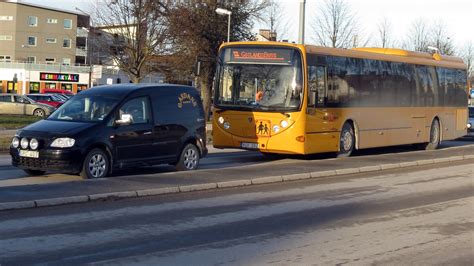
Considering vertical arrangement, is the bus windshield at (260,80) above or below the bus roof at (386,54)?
below

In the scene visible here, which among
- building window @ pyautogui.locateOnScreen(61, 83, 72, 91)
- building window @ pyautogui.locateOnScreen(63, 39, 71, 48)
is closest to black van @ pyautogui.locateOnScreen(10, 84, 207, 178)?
building window @ pyautogui.locateOnScreen(61, 83, 72, 91)

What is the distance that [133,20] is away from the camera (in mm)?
42062

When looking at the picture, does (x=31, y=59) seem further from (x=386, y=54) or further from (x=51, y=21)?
(x=386, y=54)

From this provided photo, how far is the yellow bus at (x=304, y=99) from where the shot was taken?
57.0ft

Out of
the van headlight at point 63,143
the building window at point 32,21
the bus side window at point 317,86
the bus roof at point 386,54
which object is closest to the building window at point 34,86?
the building window at point 32,21

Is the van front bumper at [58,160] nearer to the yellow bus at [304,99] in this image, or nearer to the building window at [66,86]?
the yellow bus at [304,99]

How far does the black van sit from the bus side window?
11.9 ft

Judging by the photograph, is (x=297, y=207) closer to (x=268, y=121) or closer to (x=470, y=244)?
(x=470, y=244)

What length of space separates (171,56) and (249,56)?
73.1 ft

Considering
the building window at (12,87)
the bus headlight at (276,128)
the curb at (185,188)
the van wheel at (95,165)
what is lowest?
the curb at (185,188)

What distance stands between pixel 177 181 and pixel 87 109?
247 centimetres

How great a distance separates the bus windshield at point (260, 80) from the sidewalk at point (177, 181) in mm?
1871

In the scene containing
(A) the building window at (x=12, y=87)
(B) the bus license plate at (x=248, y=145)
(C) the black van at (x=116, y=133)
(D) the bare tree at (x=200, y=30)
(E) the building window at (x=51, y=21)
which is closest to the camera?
(C) the black van at (x=116, y=133)

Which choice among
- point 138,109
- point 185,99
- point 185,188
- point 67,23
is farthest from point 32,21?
point 185,188
